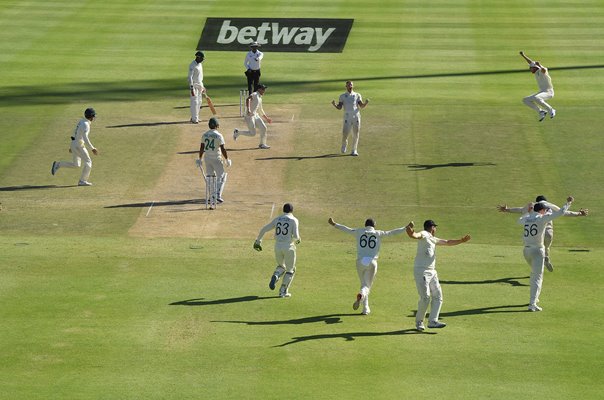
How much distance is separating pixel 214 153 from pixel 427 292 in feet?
38.9

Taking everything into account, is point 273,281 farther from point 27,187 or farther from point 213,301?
point 27,187

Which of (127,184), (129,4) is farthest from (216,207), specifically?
(129,4)

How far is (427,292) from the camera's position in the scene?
23281 mm

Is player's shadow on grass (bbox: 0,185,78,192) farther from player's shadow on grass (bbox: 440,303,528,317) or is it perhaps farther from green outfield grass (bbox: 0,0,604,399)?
player's shadow on grass (bbox: 440,303,528,317)

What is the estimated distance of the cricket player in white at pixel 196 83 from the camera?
40.8 m

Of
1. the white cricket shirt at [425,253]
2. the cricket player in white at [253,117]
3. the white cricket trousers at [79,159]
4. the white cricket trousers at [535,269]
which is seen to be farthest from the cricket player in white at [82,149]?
the white cricket trousers at [535,269]

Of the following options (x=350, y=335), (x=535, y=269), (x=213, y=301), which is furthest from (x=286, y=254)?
(x=535, y=269)

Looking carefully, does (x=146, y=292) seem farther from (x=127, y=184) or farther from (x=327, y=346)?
(x=127, y=184)

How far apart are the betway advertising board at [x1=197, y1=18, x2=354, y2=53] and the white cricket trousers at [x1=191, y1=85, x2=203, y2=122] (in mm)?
11017

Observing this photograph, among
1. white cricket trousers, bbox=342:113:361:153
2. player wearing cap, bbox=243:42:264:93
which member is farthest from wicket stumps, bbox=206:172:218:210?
player wearing cap, bbox=243:42:264:93

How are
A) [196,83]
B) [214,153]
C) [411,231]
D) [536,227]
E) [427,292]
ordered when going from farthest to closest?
[196,83] < [214,153] < [536,227] < [427,292] < [411,231]

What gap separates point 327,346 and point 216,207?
1206cm

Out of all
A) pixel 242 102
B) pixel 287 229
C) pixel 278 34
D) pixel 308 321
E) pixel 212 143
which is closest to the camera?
pixel 308 321

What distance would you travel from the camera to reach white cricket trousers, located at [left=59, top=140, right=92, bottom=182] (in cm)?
3525
